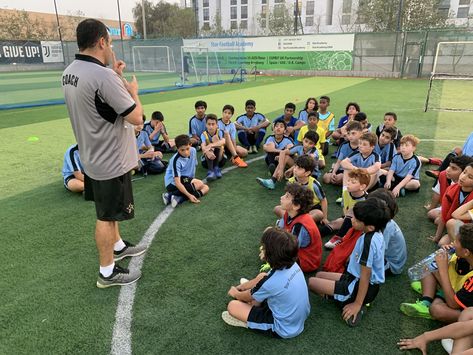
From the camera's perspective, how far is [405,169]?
5.42 metres

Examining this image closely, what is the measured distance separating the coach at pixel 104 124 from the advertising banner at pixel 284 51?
25.2 metres

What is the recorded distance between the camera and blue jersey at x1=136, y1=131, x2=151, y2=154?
6812 millimetres

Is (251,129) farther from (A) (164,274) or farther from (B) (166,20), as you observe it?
(B) (166,20)

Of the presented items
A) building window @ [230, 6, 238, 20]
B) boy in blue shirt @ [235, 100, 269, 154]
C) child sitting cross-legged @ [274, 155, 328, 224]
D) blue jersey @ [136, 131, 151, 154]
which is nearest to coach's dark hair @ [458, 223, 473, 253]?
child sitting cross-legged @ [274, 155, 328, 224]

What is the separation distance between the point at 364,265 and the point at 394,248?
74 centimetres

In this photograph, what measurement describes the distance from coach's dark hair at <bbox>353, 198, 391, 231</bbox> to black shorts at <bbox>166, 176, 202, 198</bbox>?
302cm

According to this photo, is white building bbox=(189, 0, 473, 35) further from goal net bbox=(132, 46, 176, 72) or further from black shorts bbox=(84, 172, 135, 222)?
black shorts bbox=(84, 172, 135, 222)

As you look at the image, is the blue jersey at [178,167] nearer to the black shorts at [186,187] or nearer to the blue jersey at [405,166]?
the black shorts at [186,187]

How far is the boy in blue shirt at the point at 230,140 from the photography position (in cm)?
704

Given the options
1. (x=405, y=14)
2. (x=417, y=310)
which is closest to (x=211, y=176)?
(x=417, y=310)

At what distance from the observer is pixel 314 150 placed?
19.1 feet

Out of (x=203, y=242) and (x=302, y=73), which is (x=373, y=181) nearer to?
(x=203, y=242)

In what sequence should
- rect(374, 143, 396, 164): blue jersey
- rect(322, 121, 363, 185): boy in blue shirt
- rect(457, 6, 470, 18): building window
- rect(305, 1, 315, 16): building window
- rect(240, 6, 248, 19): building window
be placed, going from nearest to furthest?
1. rect(322, 121, 363, 185): boy in blue shirt
2. rect(374, 143, 396, 164): blue jersey
3. rect(457, 6, 470, 18): building window
4. rect(305, 1, 315, 16): building window
5. rect(240, 6, 248, 19): building window

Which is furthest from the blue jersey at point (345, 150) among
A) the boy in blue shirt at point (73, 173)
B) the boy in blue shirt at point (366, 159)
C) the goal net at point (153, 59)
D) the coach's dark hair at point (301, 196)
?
the goal net at point (153, 59)
